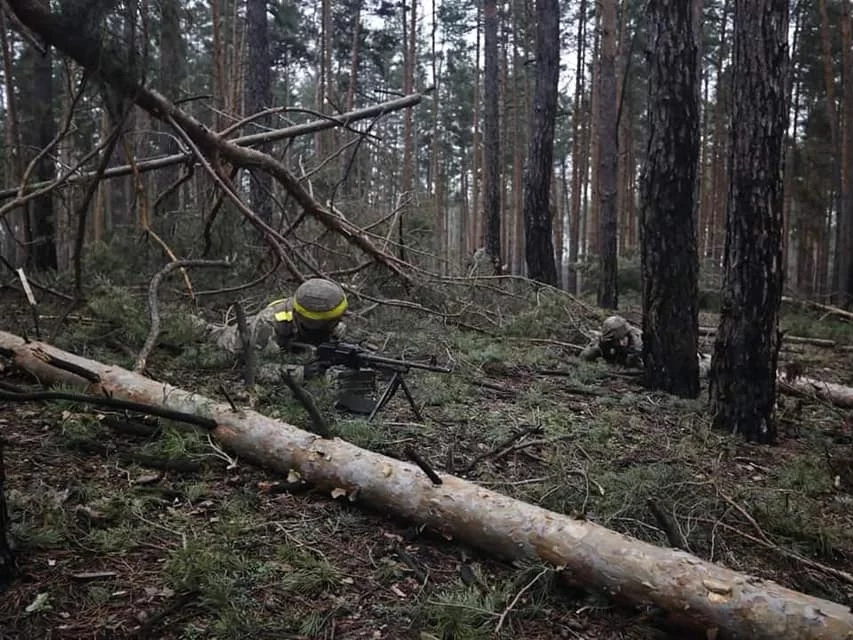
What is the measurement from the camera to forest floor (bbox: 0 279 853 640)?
2.48 m

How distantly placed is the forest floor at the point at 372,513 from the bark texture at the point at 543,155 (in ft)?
17.8

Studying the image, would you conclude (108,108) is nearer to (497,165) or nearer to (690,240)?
(690,240)

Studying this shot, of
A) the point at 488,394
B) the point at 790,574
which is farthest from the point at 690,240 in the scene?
the point at 790,574

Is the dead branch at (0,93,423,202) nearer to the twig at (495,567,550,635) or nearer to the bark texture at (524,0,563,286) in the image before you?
the bark texture at (524,0,563,286)

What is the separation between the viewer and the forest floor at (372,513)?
2.48 meters

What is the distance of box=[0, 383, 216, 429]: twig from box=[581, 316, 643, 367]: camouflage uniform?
4832mm

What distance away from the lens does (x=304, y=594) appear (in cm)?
265

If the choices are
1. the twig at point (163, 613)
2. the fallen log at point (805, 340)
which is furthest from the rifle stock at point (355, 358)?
the fallen log at point (805, 340)

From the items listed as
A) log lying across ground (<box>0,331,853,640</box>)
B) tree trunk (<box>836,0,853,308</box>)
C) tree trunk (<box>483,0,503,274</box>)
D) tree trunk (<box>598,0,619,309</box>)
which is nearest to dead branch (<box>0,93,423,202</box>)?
log lying across ground (<box>0,331,853,640</box>)

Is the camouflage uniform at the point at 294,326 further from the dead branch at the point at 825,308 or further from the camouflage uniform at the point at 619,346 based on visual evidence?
the dead branch at the point at 825,308

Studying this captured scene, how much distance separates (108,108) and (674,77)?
16.1 ft

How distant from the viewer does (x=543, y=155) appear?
11305 millimetres

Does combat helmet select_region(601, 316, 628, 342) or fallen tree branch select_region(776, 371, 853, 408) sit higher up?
combat helmet select_region(601, 316, 628, 342)

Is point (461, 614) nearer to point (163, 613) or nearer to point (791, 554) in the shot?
point (163, 613)
